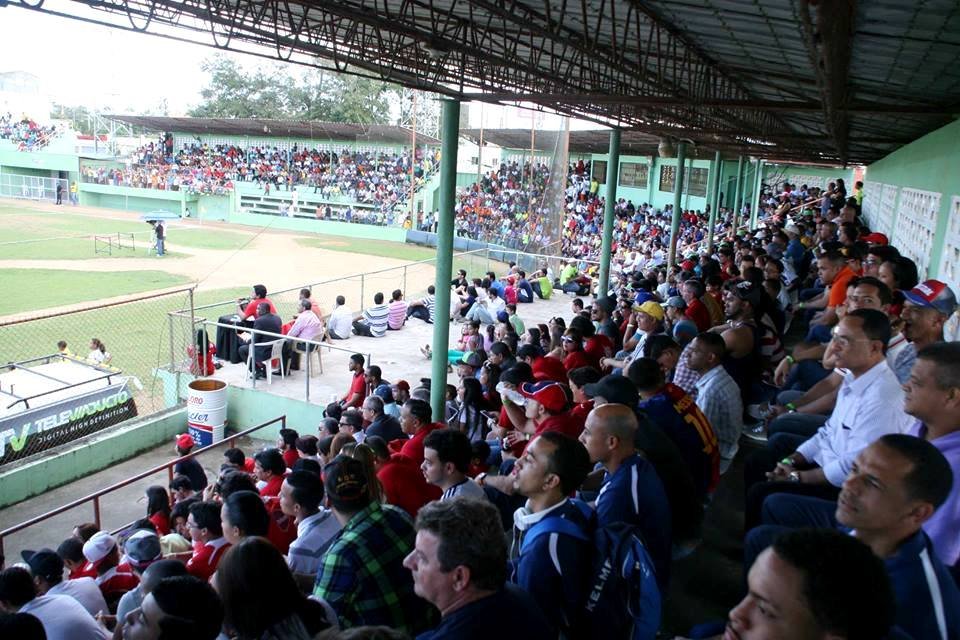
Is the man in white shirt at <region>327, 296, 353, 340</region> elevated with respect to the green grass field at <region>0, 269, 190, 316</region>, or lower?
elevated

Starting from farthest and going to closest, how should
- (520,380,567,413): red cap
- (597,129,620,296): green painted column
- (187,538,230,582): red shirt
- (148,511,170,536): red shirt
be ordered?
(597,129,620,296): green painted column < (148,511,170,536): red shirt < (520,380,567,413): red cap < (187,538,230,582): red shirt

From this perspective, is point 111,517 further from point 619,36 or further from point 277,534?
point 619,36

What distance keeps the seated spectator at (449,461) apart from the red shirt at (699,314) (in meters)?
3.89

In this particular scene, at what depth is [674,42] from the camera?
24.6 ft

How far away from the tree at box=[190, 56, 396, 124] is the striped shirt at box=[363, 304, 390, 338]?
159ft

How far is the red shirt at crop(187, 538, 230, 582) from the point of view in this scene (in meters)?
3.40

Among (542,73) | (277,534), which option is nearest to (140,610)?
(277,534)

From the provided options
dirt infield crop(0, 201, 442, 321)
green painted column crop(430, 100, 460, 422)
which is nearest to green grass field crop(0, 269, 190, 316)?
dirt infield crop(0, 201, 442, 321)

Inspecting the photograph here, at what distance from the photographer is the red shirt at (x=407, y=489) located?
3479 mm

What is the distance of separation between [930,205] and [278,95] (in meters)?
57.9

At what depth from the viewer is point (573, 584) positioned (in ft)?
7.35

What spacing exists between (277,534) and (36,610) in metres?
1.08

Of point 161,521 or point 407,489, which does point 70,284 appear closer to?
point 161,521

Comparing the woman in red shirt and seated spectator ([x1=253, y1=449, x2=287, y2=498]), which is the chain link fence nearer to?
the woman in red shirt
